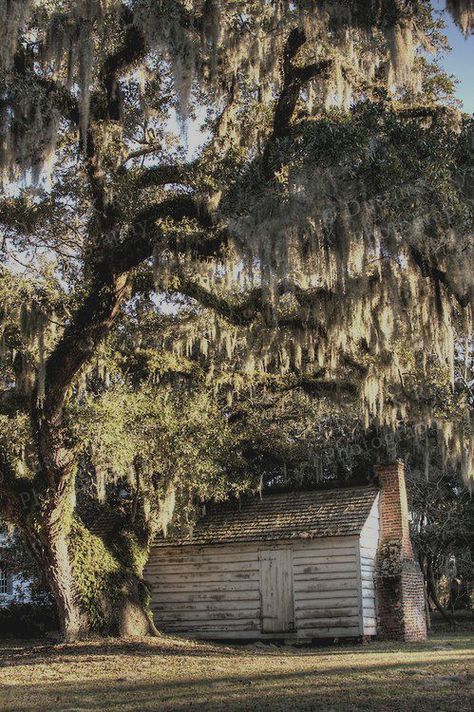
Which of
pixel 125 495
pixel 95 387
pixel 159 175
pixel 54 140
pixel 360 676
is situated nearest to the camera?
pixel 360 676

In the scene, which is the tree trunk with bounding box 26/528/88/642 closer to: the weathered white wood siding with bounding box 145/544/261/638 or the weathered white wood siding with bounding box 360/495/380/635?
the weathered white wood siding with bounding box 145/544/261/638

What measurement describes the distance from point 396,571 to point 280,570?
8.47ft

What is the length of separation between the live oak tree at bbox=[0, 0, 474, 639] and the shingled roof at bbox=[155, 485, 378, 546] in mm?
4156

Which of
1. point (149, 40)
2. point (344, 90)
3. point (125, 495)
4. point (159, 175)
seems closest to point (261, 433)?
point (125, 495)

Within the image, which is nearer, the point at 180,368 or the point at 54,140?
the point at 54,140

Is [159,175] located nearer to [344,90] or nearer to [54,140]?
[54,140]

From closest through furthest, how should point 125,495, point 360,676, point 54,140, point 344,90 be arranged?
point 360,676
point 54,140
point 344,90
point 125,495

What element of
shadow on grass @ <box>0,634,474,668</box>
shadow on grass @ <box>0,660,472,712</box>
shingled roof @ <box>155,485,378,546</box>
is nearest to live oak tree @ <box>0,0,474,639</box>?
shadow on grass @ <box>0,634,474,668</box>

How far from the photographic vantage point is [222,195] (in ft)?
35.6

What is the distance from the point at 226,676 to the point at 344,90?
26.0 ft

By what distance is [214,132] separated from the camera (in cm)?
1227

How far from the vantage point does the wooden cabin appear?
17.0 metres

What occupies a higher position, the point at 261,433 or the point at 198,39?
the point at 198,39

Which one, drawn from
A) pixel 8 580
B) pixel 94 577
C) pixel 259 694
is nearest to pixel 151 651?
pixel 94 577
